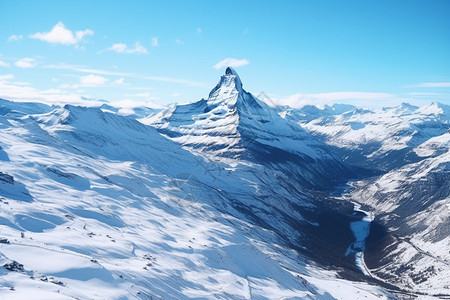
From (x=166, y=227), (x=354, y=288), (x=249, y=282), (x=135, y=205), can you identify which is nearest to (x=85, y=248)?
(x=249, y=282)

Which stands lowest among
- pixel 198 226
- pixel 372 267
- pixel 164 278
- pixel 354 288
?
pixel 372 267

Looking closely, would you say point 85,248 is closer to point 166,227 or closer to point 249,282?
point 249,282

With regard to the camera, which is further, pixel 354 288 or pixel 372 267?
pixel 372 267

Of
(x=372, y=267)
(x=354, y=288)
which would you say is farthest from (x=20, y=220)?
(x=372, y=267)

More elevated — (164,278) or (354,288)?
(164,278)

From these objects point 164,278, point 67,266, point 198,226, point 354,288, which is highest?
point 67,266

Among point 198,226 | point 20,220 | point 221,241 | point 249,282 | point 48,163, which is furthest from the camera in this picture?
point 48,163

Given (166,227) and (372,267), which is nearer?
(166,227)

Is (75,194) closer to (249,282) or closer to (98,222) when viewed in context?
(98,222)

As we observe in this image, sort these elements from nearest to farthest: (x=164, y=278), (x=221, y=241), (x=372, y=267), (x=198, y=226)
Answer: (x=164, y=278)
(x=221, y=241)
(x=198, y=226)
(x=372, y=267)
